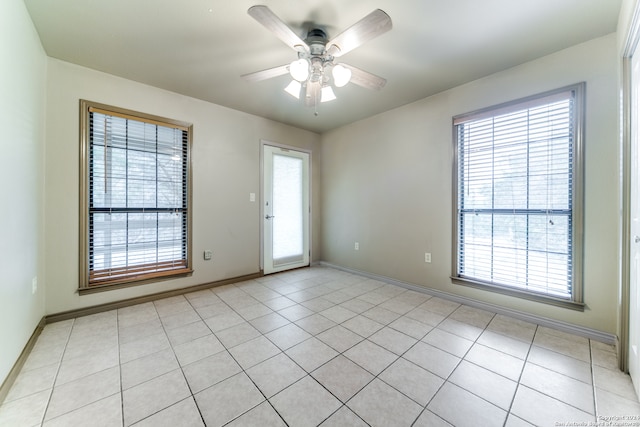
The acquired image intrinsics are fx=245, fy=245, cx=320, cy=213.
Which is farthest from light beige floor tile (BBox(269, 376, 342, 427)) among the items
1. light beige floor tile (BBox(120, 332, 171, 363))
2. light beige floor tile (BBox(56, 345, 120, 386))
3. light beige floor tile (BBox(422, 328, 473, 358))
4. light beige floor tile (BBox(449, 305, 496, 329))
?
light beige floor tile (BBox(449, 305, 496, 329))

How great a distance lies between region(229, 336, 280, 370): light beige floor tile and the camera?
175cm

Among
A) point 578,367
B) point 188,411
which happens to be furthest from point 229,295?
point 578,367

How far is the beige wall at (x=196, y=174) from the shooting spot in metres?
2.36

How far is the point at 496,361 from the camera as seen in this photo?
5.74ft

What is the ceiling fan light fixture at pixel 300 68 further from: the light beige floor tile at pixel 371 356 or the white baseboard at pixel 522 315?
the white baseboard at pixel 522 315

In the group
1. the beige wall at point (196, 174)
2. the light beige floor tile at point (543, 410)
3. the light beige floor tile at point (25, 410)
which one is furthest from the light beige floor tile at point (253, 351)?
the beige wall at point (196, 174)

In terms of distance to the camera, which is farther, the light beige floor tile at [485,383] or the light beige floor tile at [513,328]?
the light beige floor tile at [513,328]

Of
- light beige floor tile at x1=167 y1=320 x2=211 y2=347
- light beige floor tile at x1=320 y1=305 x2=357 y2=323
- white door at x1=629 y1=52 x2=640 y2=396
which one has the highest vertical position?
white door at x1=629 y1=52 x2=640 y2=396

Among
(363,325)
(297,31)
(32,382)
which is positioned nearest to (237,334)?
(363,325)

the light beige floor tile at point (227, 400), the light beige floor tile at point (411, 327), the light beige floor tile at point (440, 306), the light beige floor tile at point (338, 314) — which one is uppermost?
the light beige floor tile at point (440, 306)

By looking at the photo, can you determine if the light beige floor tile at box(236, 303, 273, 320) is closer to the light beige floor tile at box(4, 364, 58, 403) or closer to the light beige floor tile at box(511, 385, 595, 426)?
the light beige floor tile at box(4, 364, 58, 403)

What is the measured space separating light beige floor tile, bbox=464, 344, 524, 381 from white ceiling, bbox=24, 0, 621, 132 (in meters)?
2.48

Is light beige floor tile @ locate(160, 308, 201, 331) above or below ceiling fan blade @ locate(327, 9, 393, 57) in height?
below

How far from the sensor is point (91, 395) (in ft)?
4.67
